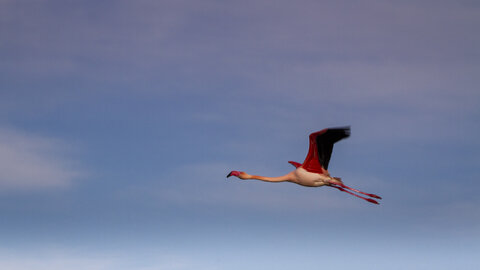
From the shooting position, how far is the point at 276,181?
3503cm

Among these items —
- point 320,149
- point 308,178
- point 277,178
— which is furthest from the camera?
point 277,178

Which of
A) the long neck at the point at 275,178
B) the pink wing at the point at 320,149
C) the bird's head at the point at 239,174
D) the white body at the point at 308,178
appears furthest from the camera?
the bird's head at the point at 239,174

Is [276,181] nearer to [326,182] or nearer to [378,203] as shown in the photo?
[326,182]

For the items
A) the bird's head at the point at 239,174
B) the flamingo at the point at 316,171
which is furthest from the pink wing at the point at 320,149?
the bird's head at the point at 239,174

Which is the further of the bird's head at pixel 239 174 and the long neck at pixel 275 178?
the bird's head at pixel 239 174

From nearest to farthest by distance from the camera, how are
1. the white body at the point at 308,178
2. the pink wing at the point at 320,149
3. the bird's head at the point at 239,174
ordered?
1. the pink wing at the point at 320,149
2. the white body at the point at 308,178
3. the bird's head at the point at 239,174

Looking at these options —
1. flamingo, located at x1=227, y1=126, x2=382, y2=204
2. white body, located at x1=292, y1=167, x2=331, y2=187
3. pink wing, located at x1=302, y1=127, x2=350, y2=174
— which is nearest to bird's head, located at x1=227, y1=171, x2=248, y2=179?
flamingo, located at x1=227, y1=126, x2=382, y2=204

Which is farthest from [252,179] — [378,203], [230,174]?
[378,203]

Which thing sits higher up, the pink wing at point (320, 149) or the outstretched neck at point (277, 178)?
the pink wing at point (320, 149)

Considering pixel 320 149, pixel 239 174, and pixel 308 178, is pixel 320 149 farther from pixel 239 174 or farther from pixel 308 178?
pixel 239 174

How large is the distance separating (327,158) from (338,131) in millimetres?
2719

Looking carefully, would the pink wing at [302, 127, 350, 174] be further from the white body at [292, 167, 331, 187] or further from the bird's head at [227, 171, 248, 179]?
the bird's head at [227, 171, 248, 179]

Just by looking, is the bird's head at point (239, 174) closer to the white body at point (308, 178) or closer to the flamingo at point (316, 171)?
the flamingo at point (316, 171)

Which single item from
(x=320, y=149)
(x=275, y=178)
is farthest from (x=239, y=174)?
(x=320, y=149)
